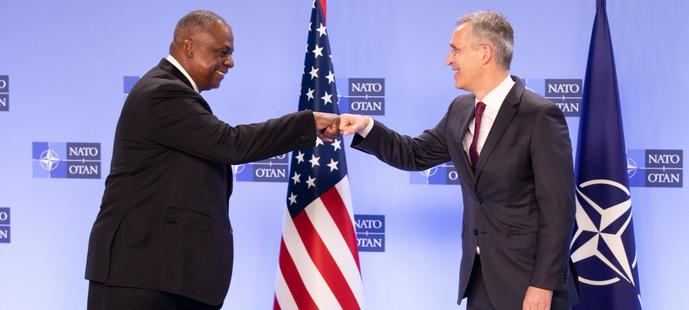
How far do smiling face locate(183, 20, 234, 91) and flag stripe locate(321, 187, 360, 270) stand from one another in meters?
0.83

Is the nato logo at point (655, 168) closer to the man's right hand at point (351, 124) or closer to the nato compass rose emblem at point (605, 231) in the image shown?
the nato compass rose emblem at point (605, 231)

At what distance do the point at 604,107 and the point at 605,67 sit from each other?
18cm

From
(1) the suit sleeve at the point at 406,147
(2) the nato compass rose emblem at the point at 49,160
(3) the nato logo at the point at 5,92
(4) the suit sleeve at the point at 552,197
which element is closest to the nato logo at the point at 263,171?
(2) the nato compass rose emblem at the point at 49,160

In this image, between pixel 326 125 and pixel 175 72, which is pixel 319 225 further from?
→ pixel 175 72

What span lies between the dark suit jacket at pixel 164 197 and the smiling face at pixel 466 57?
2.67 feet

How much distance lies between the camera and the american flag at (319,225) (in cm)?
339

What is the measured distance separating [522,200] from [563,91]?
5.42ft

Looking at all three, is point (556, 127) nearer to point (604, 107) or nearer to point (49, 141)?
A: point (604, 107)

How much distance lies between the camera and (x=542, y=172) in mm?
2480

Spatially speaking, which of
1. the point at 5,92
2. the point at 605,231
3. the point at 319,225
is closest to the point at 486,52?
the point at 319,225

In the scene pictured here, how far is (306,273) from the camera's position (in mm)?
3414

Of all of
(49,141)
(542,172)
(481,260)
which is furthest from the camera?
(49,141)

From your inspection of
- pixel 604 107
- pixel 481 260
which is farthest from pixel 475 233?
pixel 604 107

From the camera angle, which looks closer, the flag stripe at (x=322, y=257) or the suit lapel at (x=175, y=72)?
the suit lapel at (x=175, y=72)
